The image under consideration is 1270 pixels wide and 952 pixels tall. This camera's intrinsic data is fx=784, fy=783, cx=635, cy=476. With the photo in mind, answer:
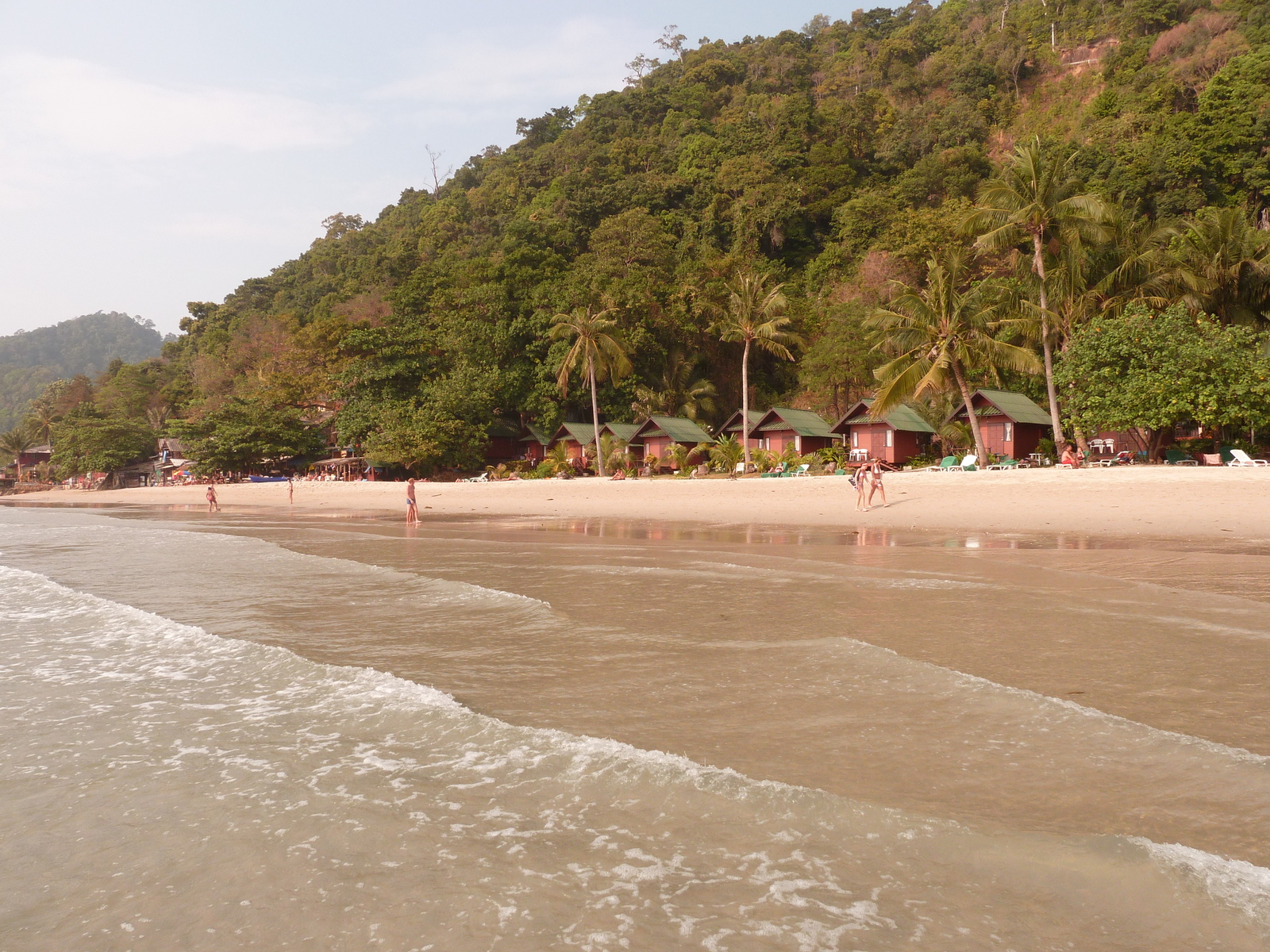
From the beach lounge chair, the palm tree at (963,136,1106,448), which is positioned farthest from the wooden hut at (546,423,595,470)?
the beach lounge chair

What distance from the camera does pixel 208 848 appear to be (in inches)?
122

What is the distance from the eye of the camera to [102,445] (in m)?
61.4

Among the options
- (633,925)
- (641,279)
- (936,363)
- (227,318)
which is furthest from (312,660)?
(227,318)

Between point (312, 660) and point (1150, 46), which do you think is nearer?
point (312, 660)

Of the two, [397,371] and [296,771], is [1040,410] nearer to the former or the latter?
[397,371]

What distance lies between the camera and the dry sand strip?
1608 cm

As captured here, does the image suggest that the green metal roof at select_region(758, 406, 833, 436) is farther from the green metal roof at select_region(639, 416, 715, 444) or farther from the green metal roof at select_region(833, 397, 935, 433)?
the green metal roof at select_region(639, 416, 715, 444)

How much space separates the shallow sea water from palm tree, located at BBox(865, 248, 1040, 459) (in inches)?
874

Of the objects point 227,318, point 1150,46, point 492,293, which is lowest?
point 492,293

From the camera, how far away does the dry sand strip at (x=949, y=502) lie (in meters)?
16.1

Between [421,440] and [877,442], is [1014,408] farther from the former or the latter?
[421,440]

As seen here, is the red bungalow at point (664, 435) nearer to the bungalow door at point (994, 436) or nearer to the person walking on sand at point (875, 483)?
the bungalow door at point (994, 436)

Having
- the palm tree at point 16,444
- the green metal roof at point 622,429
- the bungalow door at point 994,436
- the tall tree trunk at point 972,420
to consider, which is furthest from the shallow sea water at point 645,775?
the palm tree at point 16,444

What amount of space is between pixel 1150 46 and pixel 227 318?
92.1 metres
